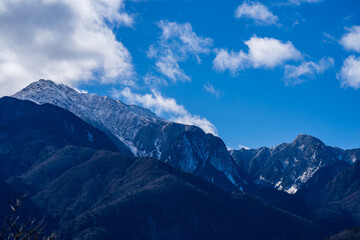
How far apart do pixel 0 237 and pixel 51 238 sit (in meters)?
3.89

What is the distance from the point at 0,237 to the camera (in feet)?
125

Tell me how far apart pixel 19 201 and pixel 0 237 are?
11.5ft

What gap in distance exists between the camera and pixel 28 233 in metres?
37.7

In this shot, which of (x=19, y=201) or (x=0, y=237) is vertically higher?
(x=19, y=201)

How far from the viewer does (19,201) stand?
37.2 meters

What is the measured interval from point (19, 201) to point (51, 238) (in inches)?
171

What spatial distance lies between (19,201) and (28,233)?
8.73 ft

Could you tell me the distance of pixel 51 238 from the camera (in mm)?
39219

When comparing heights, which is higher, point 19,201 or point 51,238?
point 19,201

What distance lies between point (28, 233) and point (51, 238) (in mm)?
2198
